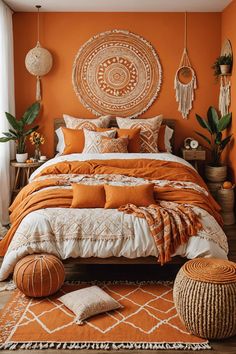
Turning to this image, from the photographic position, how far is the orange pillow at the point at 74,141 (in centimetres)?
563

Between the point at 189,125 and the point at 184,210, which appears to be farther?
the point at 189,125

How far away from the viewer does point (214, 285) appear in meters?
2.85

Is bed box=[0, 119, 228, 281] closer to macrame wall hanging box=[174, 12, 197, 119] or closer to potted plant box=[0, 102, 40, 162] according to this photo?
potted plant box=[0, 102, 40, 162]

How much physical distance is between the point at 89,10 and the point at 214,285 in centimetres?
426

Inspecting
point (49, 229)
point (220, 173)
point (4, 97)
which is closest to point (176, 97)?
point (220, 173)

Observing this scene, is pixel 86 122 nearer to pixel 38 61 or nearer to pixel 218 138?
pixel 38 61

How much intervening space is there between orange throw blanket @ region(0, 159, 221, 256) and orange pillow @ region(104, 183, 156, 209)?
0.19m

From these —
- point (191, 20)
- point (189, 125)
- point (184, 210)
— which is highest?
point (191, 20)

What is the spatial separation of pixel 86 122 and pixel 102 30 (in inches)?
48.5

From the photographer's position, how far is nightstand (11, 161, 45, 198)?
5656mm

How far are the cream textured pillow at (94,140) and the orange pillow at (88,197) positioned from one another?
1.52 metres

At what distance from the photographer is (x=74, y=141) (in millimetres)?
5645

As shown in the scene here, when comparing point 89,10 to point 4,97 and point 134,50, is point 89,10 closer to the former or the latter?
point 134,50

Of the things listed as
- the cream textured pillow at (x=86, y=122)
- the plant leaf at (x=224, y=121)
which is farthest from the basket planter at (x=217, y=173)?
the cream textured pillow at (x=86, y=122)
